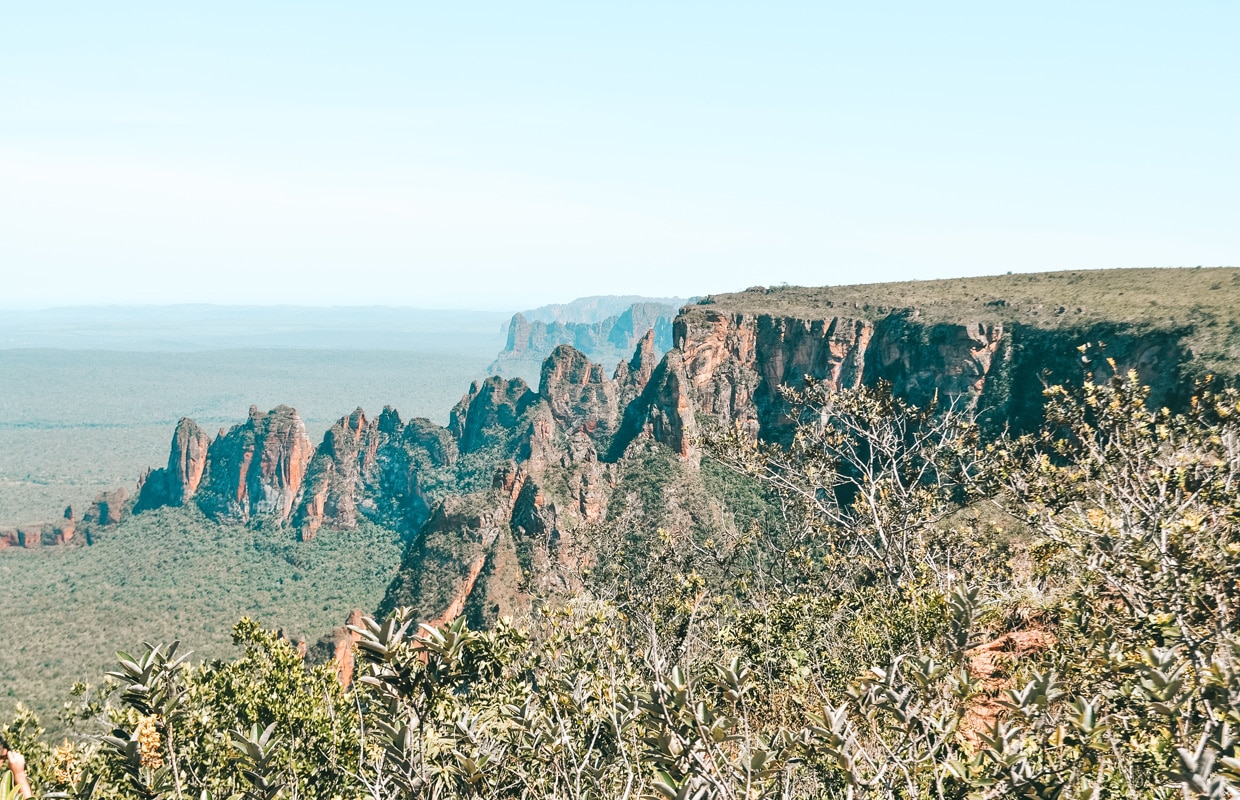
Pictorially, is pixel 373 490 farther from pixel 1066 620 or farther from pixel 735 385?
pixel 1066 620

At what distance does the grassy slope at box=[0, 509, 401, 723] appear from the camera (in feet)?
225

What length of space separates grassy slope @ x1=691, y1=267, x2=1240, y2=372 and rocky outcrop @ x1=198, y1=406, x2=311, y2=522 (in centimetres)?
7504

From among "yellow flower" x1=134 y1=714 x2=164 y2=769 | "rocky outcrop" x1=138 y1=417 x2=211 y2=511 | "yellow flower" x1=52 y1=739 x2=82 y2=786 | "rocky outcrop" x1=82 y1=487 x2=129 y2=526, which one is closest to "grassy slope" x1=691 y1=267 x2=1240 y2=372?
"yellow flower" x1=134 y1=714 x2=164 y2=769

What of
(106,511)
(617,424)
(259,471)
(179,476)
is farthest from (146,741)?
(106,511)

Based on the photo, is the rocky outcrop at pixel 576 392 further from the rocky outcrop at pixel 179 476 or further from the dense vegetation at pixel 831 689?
the dense vegetation at pixel 831 689

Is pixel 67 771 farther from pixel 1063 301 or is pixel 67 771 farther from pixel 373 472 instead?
pixel 373 472

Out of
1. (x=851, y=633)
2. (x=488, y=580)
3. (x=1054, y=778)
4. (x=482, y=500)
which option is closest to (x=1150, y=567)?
(x=1054, y=778)

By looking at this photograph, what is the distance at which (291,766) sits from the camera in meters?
11.8

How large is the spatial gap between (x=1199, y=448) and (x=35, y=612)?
369 ft

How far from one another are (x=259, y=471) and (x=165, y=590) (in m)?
26.8

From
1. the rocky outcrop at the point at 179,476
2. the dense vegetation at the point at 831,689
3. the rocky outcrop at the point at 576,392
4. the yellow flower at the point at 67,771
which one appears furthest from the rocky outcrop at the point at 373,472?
the yellow flower at the point at 67,771

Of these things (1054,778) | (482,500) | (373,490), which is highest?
(1054,778)

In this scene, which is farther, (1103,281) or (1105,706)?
(1103,281)

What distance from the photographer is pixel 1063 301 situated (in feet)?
227
